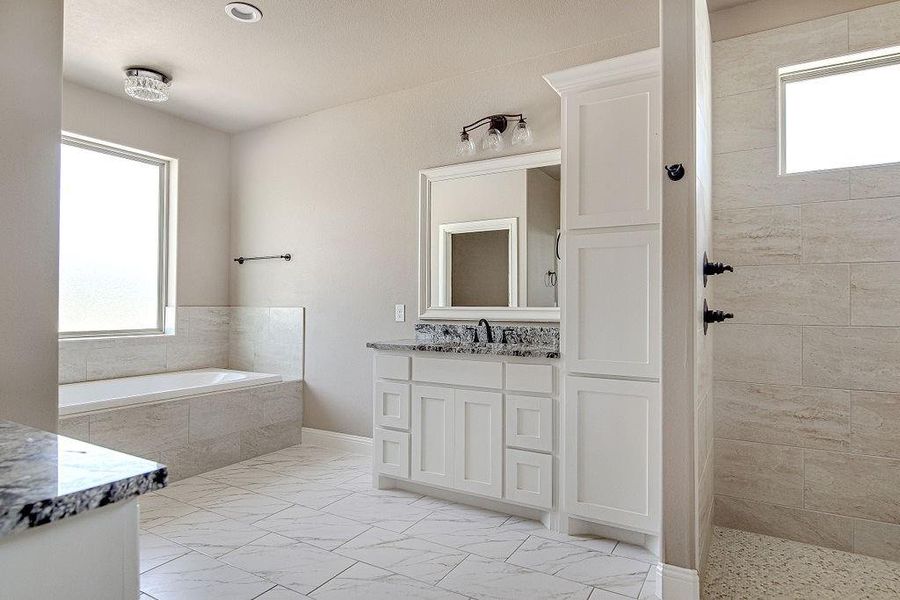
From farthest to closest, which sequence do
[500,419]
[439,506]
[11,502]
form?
[439,506] → [500,419] → [11,502]

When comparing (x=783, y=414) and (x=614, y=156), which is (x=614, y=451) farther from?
(x=614, y=156)

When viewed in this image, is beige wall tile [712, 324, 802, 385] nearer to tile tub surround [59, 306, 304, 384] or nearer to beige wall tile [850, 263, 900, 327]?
beige wall tile [850, 263, 900, 327]

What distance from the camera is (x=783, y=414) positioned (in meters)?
2.49

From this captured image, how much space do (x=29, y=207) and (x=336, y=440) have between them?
2930 mm

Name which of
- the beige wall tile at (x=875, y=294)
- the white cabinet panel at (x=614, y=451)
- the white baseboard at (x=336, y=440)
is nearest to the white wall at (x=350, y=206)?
the white baseboard at (x=336, y=440)

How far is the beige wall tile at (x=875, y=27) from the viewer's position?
90.7 inches

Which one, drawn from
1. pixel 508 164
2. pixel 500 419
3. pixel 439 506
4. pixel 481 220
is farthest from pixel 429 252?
pixel 439 506

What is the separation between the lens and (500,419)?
8.70 feet

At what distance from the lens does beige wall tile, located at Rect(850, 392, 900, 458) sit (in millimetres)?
2271

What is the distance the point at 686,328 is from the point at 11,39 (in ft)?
6.86

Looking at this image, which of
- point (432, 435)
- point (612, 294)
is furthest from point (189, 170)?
point (612, 294)

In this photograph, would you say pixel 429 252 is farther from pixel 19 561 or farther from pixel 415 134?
pixel 19 561

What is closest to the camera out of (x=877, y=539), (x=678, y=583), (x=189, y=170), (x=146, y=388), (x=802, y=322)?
(x=678, y=583)

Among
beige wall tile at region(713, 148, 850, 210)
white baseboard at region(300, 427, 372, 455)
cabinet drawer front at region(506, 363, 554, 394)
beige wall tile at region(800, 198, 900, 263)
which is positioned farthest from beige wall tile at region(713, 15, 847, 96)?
white baseboard at region(300, 427, 372, 455)
